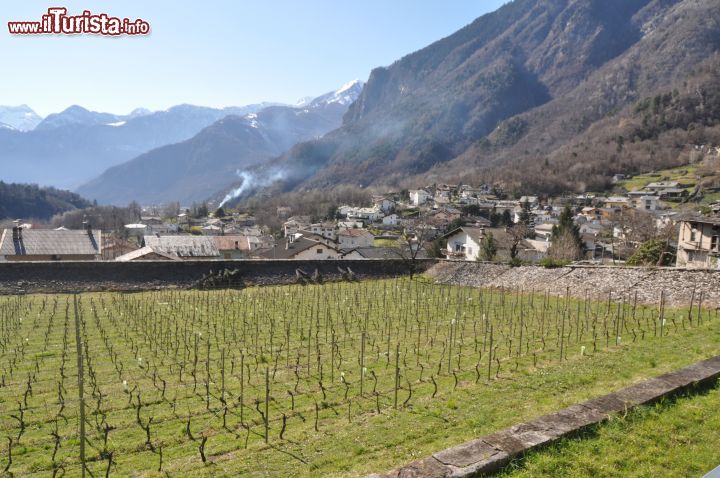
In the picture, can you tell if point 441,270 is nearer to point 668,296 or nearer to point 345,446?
point 668,296

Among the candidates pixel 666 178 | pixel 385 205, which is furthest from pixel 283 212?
pixel 666 178

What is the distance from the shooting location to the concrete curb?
157 inches

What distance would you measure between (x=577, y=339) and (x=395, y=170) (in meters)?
155

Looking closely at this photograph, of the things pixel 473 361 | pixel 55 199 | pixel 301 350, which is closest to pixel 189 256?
pixel 301 350

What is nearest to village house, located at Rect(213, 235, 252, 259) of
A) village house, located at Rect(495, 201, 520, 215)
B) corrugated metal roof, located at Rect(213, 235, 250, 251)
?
corrugated metal roof, located at Rect(213, 235, 250, 251)

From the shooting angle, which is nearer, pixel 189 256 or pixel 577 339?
pixel 577 339

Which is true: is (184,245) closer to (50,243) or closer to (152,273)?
(50,243)

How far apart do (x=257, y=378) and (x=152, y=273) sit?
70.4 feet

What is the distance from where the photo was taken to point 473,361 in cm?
1179

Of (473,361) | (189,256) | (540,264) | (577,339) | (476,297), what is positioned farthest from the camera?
(189,256)

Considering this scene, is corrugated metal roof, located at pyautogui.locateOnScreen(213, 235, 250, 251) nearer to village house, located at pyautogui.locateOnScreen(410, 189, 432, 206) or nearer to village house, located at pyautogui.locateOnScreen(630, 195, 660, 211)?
village house, located at pyautogui.locateOnScreen(410, 189, 432, 206)

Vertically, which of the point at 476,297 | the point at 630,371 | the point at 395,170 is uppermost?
the point at 395,170

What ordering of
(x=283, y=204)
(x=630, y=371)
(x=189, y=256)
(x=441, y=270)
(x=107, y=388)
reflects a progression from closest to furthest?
(x=630, y=371) → (x=107, y=388) → (x=441, y=270) → (x=189, y=256) → (x=283, y=204)

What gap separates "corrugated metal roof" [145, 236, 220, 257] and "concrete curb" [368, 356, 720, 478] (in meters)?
39.3
